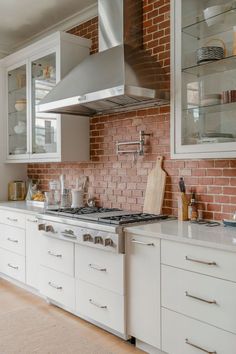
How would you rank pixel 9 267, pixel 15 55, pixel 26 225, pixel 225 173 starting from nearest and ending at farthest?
pixel 225 173, pixel 26 225, pixel 9 267, pixel 15 55

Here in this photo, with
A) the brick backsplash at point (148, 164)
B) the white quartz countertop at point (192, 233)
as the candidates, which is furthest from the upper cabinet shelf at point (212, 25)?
the white quartz countertop at point (192, 233)

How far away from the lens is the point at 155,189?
9.95ft

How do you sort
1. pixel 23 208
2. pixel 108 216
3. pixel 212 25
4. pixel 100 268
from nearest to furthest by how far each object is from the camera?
pixel 212 25 < pixel 100 268 < pixel 108 216 < pixel 23 208

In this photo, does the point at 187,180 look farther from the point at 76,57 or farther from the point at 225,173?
the point at 76,57

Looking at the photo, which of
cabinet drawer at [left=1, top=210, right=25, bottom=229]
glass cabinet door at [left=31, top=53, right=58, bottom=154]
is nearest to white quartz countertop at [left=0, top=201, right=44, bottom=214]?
cabinet drawer at [left=1, top=210, right=25, bottom=229]

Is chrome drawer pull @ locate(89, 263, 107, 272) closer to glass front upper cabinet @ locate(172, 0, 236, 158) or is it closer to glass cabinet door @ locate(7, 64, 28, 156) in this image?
glass front upper cabinet @ locate(172, 0, 236, 158)

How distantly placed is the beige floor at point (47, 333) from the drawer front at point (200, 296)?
578 mm

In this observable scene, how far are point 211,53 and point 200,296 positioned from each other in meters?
1.56

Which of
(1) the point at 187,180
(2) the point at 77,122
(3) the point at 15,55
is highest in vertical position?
(3) the point at 15,55

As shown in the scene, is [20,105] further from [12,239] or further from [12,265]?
[12,265]

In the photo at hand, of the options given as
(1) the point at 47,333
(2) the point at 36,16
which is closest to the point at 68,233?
(1) the point at 47,333

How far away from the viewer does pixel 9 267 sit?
3.86 metres

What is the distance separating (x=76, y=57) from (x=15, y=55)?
972 millimetres

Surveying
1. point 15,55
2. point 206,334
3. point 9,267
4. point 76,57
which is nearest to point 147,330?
point 206,334
